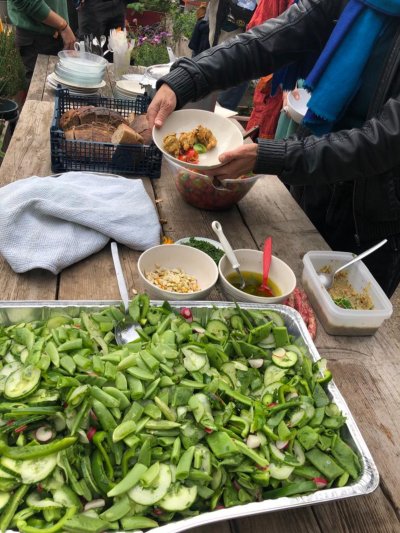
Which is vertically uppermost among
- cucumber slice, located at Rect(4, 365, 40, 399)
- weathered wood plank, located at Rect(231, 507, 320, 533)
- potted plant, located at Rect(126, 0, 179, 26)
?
cucumber slice, located at Rect(4, 365, 40, 399)

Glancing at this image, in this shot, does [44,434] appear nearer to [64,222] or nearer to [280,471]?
[280,471]

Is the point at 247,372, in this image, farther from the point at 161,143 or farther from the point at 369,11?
the point at 369,11

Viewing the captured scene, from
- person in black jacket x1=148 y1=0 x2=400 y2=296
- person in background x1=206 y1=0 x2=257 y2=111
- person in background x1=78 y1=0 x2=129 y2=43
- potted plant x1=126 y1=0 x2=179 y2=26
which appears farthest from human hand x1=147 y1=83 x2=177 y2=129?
potted plant x1=126 y1=0 x2=179 y2=26

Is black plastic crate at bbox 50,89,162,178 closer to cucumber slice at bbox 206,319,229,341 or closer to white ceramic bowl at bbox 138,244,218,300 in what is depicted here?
white ceramic bowl at bbox 138,244,218,300

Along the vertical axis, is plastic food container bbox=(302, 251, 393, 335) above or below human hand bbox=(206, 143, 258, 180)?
below

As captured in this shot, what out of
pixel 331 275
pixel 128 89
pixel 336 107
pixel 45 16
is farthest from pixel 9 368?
pixel 45 16

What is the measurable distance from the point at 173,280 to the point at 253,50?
129 cm

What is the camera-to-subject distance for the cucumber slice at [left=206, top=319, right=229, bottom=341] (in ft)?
4.23

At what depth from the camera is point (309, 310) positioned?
5.19 ft

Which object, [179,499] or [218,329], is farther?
[218,329]

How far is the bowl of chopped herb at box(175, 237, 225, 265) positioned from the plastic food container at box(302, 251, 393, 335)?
1.08 ft

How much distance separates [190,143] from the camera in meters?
1.96

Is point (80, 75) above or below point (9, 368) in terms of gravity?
below

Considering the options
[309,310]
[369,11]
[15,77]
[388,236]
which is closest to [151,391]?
[309,310]
